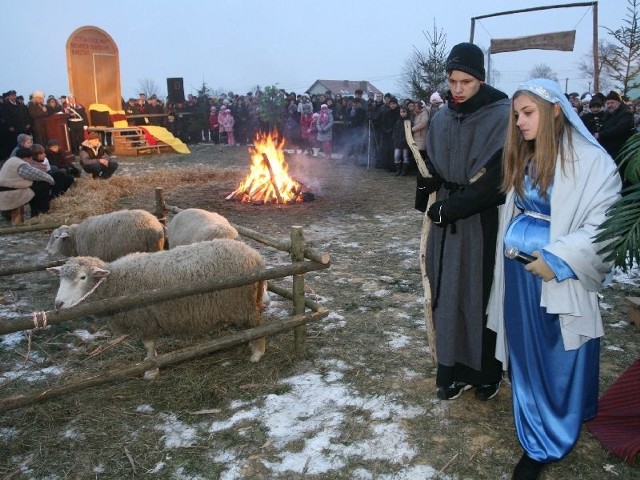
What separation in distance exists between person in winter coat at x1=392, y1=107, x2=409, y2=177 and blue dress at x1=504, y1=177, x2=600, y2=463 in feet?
36.4

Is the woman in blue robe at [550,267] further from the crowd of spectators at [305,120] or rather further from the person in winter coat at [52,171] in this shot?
the person in winter coat at [52,171]

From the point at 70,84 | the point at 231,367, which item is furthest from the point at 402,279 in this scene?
the point at 70,84

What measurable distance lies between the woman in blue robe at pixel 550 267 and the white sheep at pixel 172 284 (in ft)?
7.02

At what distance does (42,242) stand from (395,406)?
6695mm

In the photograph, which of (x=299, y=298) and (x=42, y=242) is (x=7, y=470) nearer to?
(x=299, y=298)

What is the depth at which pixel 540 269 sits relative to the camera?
245 centimetres

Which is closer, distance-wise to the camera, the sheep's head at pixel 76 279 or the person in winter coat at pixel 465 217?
the person in winter coat at pixel 465 217

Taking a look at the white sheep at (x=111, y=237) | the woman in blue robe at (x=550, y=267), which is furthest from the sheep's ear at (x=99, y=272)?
the woman in blue robe at (x=550, y=267)

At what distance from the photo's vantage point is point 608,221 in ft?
7.48

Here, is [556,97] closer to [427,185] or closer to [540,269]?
[540,269]

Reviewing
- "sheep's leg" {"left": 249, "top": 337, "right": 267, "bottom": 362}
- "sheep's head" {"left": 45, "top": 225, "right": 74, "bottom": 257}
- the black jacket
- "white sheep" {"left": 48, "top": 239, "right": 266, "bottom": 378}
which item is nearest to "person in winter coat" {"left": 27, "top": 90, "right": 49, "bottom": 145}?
"sheep's head" {"left": 45, "top": 225, "right": 74, "bottom": 257}

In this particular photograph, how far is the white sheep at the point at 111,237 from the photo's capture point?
5930 millimetres

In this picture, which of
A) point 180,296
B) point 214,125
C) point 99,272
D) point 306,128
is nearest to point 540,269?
point 180,296

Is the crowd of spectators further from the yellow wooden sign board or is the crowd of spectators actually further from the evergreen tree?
the yellow wooden sign board
